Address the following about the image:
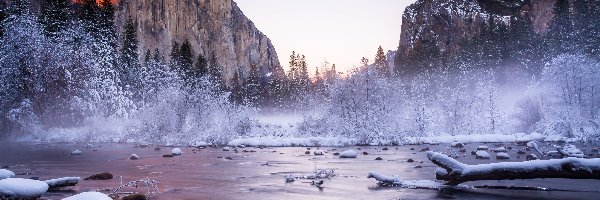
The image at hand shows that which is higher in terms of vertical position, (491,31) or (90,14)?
(90,14)

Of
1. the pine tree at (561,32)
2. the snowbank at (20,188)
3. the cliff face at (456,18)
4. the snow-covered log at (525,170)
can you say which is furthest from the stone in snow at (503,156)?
the cliff face at (456,18)

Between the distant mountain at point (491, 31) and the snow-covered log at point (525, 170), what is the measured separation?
41.7 meters

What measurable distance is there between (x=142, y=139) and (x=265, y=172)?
72.3ft

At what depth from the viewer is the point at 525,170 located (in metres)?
5.74

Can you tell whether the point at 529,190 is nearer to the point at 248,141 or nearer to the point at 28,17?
the point at 248,141

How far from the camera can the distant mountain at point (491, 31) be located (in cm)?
4359

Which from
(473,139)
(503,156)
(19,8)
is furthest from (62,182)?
(19,8)

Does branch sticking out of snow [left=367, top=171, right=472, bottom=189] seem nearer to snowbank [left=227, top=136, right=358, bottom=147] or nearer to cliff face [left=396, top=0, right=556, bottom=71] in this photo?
snowbank [left=227, top=136, right=358, bottom=147]

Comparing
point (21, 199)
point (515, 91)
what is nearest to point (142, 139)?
point (21, 199)

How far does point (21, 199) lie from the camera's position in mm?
6047

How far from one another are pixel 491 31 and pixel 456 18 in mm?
58903

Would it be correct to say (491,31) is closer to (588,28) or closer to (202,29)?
(588,28)

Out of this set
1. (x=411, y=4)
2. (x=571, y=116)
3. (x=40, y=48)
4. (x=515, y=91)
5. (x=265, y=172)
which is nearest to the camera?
(x=265, y=172)

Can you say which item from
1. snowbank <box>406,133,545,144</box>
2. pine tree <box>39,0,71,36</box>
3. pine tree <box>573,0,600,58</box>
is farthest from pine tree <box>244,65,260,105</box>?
snowbank <box>406,133,545,144</box>
